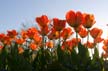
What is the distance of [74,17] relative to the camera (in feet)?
15.6

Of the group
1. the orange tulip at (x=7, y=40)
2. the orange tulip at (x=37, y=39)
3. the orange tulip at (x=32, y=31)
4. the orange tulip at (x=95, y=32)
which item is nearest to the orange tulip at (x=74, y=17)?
the orange tulip at (x=95, y=32)

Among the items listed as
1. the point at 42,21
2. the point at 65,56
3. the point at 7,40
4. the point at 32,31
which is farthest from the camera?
the point at 7,40

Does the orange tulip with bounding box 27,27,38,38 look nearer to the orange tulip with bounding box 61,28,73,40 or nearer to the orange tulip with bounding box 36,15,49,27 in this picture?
the orange tulip with bounding box 36,15,49,27

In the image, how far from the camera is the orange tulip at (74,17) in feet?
15.4

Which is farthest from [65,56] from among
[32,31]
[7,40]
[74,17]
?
[7,40]

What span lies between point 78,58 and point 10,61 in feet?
3.60

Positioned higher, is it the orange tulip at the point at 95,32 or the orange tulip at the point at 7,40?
the orange tulip at the point at 7,40

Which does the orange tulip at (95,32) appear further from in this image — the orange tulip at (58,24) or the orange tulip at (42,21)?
the orange tulip at (42,21)

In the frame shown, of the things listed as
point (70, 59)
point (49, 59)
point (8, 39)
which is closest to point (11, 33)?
point (8, 39)

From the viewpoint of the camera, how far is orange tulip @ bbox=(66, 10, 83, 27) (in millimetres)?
4684

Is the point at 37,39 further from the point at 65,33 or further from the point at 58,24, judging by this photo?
the point at 58,24

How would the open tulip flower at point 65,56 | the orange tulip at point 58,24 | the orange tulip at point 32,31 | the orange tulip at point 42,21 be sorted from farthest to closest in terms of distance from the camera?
the orange tulip at point 32,31 < the orange tulip at point 42,21 < the orange tulip at point 58,24 < the open tulip flower at point 65,56

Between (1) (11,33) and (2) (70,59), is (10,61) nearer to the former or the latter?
(2) (70,59)

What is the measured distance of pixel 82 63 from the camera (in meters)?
4.15
